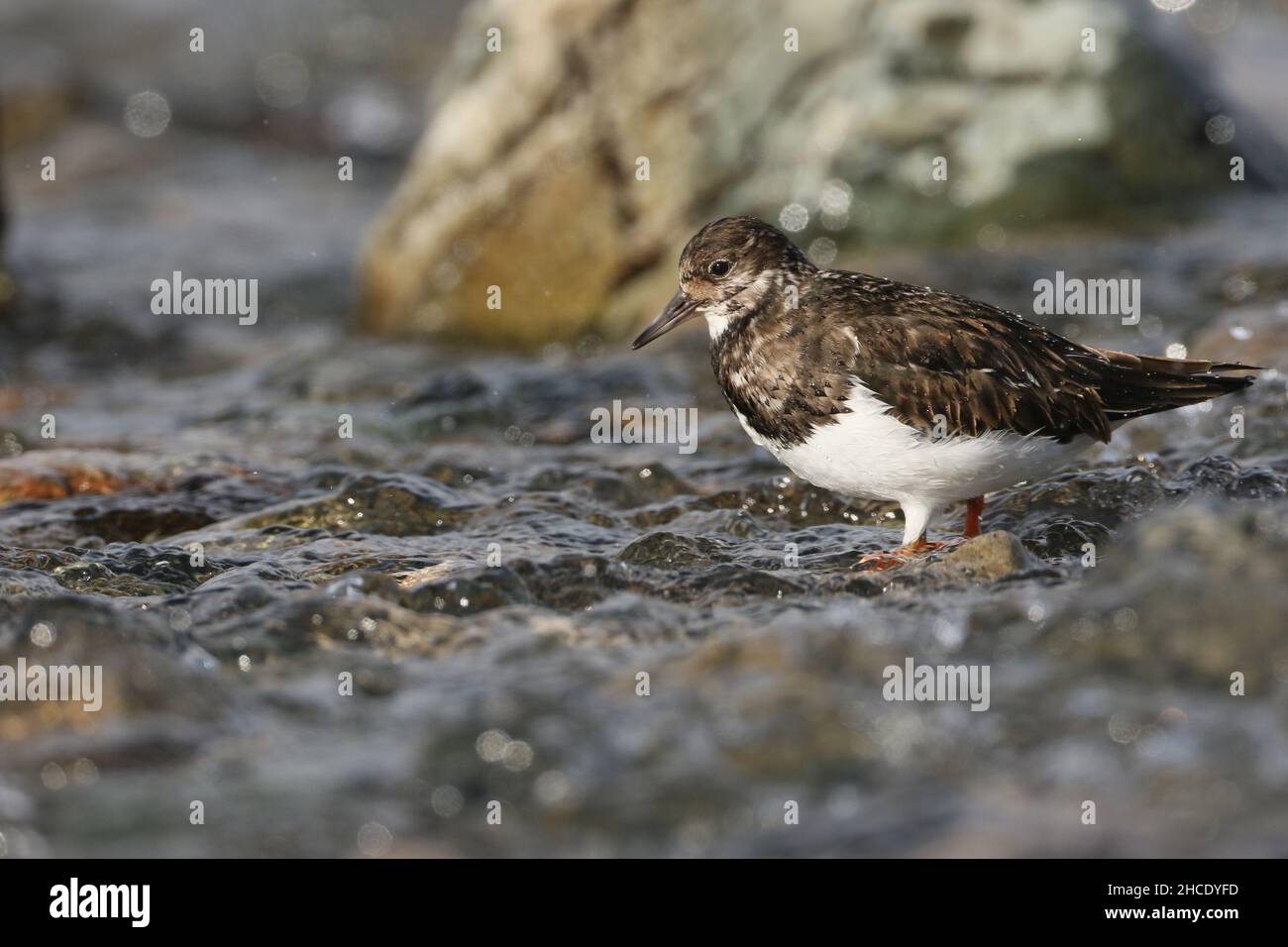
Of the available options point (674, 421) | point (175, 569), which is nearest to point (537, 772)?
point (175, 569)

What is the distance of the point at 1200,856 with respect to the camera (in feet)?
11.8

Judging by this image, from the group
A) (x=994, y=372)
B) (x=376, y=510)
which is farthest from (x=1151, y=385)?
A: (x=376, y=510)

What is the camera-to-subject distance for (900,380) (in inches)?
220

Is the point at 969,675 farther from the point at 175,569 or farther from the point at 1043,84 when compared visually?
the point at 1043,84

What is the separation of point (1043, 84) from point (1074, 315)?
1968mm

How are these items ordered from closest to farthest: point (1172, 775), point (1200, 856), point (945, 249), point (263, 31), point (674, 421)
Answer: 1. point (1200, 856)
2. point (1172, 775)
3. point (674, 421)
4. point (945, 249)
5. point (263, 31)

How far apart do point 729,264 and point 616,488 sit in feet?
4.97

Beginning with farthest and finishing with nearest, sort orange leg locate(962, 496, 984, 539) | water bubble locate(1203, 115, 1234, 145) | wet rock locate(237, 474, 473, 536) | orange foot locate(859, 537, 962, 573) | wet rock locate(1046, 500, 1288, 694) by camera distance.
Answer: water bubble locate(1203, 115, 1234, 145), wet rock locate(237, 474, 473, 536), orange leg locate(962, 496, 984, 539), orange foot locate(859, 537, 962, 573), wet rock locate(1046, 500, 1288, 694)

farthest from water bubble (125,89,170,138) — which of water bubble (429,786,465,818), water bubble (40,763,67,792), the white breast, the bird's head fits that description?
water bubble (429,786,465,818)

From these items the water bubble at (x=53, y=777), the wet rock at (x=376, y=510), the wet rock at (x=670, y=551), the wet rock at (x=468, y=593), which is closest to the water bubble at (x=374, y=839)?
the water bubble at (x=53, y=777)

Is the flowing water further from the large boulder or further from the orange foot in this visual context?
the large boulder

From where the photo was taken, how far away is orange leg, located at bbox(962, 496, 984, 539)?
20.7ft

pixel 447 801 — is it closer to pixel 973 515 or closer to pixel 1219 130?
pixel 973 515

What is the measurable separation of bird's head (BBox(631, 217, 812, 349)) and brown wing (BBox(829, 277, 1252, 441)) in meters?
0.37
